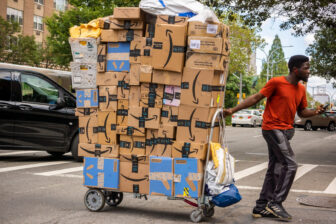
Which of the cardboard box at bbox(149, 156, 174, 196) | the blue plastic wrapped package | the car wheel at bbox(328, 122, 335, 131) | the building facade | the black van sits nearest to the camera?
the blue plastic wrapped package

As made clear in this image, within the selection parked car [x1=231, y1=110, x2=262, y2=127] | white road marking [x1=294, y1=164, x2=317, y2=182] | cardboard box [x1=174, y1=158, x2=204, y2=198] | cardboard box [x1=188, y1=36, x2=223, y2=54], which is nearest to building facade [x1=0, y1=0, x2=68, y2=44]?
parked car [x1=231, y1=110, x2=262, y2=127]

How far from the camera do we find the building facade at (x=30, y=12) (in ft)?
146

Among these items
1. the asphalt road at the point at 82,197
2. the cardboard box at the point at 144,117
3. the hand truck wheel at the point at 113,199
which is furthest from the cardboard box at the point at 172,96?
the hand truck wheel at the point at 113,199

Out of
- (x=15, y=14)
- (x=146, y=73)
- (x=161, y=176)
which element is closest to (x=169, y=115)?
(x=146, y=73)

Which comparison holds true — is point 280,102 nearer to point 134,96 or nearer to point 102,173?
point 134,96

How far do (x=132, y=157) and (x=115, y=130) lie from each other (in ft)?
1.37

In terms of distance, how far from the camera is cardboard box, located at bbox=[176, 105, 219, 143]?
18.8 ft

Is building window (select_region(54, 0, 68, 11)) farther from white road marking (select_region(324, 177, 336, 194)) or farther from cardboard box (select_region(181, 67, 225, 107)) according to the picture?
cardboard box (select_region(181, 67, 225, 107))

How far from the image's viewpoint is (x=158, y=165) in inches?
231

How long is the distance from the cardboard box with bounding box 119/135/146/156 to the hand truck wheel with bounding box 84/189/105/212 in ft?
1.99

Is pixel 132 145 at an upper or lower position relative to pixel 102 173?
upper

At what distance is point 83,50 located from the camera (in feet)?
20.6

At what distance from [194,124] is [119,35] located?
1.47m

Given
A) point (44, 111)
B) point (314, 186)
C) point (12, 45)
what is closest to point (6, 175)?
point (44, 111)
